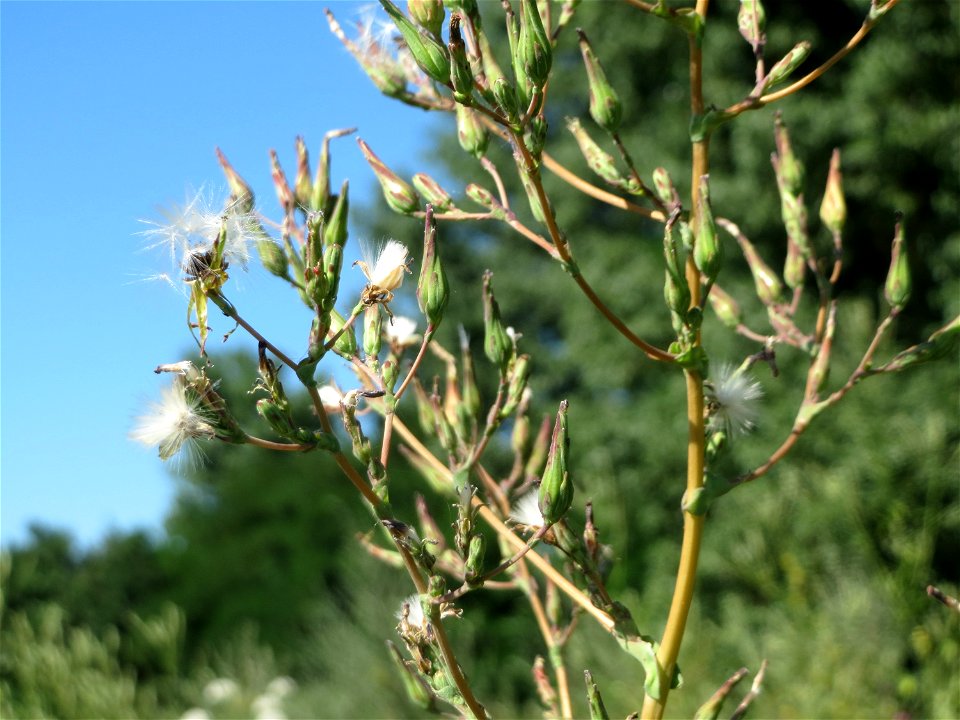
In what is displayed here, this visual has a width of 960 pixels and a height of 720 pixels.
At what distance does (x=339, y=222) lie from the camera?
0.79 m

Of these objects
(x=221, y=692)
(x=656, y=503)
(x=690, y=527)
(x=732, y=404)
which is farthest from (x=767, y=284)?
(x=656, y=503)

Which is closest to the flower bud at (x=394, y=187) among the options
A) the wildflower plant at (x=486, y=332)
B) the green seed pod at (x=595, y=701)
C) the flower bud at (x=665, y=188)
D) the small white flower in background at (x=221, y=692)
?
the wildflower plant at (x=486, y=332)

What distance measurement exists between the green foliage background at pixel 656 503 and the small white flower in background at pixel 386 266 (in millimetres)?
3117

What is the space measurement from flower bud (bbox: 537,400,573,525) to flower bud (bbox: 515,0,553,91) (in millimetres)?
244

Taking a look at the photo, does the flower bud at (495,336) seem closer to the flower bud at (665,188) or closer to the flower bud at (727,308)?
the flower bud at (665,188)

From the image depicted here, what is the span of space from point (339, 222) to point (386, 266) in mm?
48

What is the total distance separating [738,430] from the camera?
88 centimetres

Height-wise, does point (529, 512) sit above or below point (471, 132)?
below

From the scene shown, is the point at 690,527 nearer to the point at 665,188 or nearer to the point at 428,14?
the point at 665,188

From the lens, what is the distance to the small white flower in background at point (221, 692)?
186 inches

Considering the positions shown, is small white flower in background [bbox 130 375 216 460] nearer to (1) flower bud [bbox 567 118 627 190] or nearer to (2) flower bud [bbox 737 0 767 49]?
(1) flower bud [bbox 567 118 627 190]

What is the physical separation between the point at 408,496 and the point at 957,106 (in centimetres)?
491

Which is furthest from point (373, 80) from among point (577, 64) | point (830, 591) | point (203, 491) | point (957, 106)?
point (203, 491)

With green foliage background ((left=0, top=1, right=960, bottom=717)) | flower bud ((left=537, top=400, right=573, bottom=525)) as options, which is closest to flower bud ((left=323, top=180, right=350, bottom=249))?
flower bud ((left=537, top=400, right=573, bottom=525))
